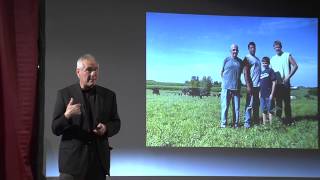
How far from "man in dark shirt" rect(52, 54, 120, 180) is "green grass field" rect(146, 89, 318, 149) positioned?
5.69 feet

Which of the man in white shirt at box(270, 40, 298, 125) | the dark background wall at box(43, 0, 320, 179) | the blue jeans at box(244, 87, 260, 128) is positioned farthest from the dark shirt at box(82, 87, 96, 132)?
the man in white shirt at box(270, 40, 298, 125)

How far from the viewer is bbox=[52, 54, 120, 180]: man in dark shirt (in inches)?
93.7

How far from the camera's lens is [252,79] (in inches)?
169

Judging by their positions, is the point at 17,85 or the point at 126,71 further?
the point at 126,71

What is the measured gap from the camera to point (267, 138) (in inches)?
167

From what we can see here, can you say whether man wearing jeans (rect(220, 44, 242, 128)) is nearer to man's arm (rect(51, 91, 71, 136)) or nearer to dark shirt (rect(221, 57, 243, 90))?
dark shirt (rect(221, 57, 243, 90))

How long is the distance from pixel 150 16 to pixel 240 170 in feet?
6.06

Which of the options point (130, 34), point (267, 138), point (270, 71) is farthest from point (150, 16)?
point (267, 138)

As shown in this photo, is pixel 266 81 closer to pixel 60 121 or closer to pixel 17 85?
pixel 17 85

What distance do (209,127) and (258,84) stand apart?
0.68 metres

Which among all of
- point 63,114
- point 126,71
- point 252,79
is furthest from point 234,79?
point 63,114

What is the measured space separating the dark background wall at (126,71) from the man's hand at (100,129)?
5.87 feet

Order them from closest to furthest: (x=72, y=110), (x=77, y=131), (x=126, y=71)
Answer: (x=72, y=110), (x=77, y=131), (x=126, y=71)

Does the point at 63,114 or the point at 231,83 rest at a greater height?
the point at 231,83
